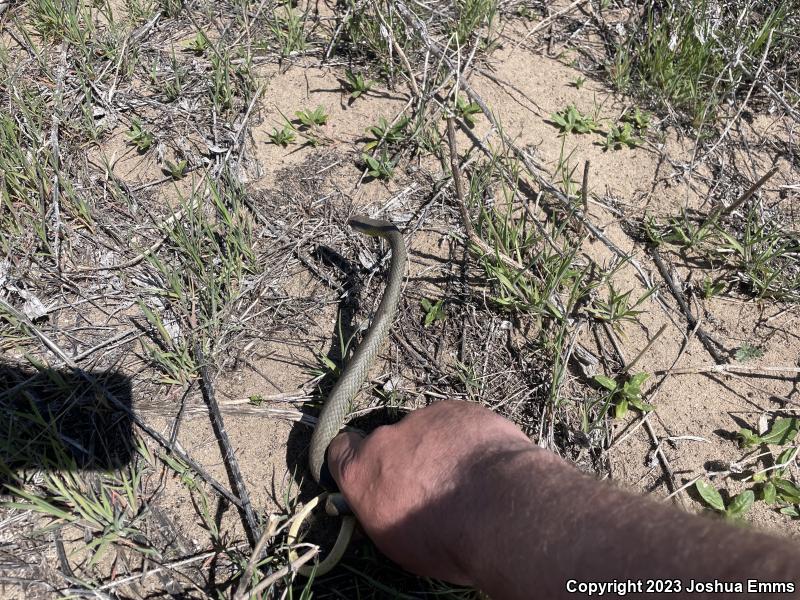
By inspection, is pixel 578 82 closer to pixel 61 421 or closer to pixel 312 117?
pixel 312 117

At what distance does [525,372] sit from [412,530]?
100 centimetres

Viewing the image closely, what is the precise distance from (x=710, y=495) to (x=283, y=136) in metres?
2.75

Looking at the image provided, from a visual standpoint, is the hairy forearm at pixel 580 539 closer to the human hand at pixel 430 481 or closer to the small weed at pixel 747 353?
the human hand at pixel 430 481

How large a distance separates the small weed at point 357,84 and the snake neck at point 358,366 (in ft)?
3.96

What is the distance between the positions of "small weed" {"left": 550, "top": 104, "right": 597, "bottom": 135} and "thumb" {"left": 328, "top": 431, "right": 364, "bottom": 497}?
221 cm

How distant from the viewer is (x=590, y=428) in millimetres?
2453

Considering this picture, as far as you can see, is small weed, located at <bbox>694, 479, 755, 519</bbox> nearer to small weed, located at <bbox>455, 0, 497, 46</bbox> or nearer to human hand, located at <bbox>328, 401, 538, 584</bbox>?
human hand, located at <bbox>328, 401, 538, 584</bbox>

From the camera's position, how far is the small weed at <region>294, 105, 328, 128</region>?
341 centimetres

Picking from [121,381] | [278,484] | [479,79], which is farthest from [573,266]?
[121,381]

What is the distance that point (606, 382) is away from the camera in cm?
254

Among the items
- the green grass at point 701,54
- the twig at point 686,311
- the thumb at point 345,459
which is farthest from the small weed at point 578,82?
the thumb at point 345,459

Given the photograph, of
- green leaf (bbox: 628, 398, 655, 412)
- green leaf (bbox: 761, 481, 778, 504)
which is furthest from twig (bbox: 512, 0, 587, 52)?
green leaf (bbox: 761, 481, 778, 504)

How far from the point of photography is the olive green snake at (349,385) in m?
2.17

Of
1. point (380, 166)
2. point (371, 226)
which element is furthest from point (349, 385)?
point (380, 166)
